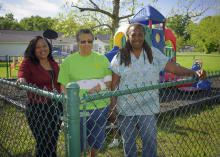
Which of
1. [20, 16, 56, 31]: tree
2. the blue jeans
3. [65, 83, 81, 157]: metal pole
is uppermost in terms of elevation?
[20, 16, 56, 31]: tree

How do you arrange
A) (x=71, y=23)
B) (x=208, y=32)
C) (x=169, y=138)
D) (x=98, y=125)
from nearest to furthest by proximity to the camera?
(x=98, y=125) < (x=169, y=138) < (x=71, y=23) < (x=208, y=32)

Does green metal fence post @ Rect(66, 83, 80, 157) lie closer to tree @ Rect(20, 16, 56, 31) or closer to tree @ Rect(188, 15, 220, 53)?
tree @ Rect(188, 15, 220, 53)

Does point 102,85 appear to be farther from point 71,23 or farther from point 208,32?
point 208,32

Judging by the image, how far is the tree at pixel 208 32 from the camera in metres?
47.8

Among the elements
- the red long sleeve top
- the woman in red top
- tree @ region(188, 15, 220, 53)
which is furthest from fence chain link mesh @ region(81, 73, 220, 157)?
tree @ region(188, 15, 220, 53)

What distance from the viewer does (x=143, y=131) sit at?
2891mm

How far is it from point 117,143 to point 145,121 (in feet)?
6.28

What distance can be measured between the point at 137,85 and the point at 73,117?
1368mm

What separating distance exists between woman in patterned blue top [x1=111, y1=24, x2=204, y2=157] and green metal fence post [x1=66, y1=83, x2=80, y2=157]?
1198mm

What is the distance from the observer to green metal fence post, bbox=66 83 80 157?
1608 mm

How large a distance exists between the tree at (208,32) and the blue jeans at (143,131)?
1878 inches

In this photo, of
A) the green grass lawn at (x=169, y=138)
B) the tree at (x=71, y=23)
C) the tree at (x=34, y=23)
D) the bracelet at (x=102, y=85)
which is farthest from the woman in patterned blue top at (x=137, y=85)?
the tree at (x=34, y=23)

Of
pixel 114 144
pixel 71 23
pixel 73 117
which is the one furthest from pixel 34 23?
pixel 73 117

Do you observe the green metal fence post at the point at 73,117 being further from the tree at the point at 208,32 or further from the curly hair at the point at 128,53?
the tree at the point at 208,32
